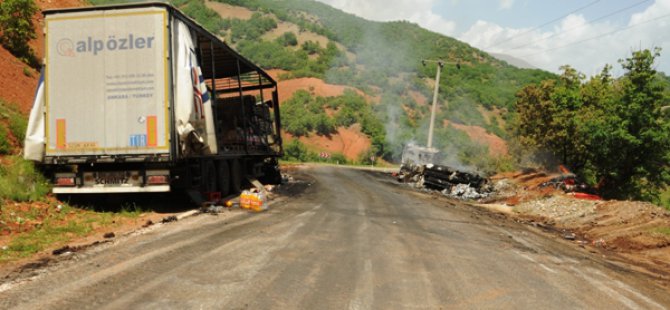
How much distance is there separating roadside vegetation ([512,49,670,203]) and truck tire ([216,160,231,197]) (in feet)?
52.3

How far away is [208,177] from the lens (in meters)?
12.5

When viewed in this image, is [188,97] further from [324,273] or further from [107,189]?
[324,273]

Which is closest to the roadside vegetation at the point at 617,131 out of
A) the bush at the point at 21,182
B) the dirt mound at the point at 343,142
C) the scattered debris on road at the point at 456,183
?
the scattered debris on road at the point at 456,183

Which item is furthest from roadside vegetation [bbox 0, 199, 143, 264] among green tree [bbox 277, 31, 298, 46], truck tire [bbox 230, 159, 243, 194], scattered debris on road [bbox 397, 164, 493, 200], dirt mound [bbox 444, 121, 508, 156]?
green tree [bbox 277, 31, 298, 46]

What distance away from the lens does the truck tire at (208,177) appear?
40.0ft

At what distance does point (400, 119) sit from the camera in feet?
238

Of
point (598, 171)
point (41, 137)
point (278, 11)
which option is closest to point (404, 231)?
point (41, 137)

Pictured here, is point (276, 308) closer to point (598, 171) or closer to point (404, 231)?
point (404, 231)

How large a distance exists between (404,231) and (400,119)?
210 feet

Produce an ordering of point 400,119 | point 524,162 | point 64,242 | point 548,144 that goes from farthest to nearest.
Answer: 1. point 400,119
2. point 524,162
3. point 548,144
4. point 64,242

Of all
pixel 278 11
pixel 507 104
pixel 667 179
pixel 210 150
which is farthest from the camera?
pixel 278 11

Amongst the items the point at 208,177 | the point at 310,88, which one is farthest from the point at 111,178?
the point at 310,88

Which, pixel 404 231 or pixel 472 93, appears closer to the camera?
pixel 404 231

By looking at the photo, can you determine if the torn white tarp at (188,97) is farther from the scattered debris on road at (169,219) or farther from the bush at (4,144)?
the bush at (4,144)
